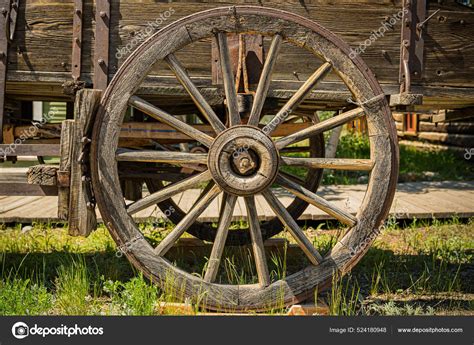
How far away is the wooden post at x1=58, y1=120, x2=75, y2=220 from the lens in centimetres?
263

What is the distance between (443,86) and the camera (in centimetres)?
301

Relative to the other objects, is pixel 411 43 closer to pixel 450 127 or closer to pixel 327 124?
pixel 327 124

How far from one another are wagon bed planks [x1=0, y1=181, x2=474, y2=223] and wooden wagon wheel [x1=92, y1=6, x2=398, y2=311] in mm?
1883

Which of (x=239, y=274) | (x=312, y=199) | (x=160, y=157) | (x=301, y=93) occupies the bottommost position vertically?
(x=239, y=274)

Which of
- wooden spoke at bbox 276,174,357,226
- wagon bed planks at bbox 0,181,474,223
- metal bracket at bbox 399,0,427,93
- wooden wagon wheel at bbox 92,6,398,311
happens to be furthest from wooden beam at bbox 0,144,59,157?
metal bracket at bbox 399,0,427,93

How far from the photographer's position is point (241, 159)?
8.63ft

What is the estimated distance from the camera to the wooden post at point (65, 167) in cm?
263

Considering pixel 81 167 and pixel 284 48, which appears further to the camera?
pixel 284 48

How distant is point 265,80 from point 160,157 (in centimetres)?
69

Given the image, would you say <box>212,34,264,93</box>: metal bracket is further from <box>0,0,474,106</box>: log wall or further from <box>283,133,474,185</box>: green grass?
<box>283,133,474,185</box>: green grass

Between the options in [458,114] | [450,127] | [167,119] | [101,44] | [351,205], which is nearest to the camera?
[167,119]

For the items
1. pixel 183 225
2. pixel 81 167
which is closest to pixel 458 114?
pixel 183 225

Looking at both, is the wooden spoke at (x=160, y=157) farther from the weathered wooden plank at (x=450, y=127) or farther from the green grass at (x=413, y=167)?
the weathered wooden plank at (x=450, y=127)

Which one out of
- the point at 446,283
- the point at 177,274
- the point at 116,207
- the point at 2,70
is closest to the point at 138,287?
the point at 177,274
